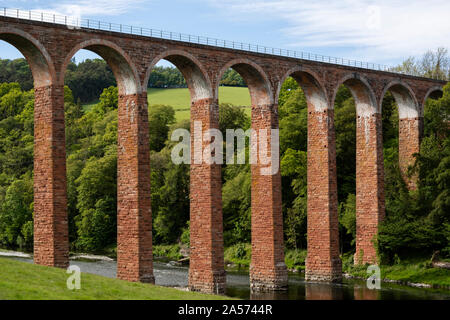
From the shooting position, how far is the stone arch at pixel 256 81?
39.3 meters

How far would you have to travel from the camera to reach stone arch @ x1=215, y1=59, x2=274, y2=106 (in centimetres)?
3933

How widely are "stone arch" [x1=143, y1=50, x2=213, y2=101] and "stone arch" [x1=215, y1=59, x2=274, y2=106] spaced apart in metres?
2.55

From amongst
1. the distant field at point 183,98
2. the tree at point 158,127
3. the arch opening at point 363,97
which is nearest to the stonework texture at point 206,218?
the arch opening at point 363,97

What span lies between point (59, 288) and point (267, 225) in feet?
60.6

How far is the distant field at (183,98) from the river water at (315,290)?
41865 millimetres

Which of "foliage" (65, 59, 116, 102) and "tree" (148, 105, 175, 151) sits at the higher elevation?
"foliage" (65, 59, 116, 102)

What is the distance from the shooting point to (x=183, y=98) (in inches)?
4072

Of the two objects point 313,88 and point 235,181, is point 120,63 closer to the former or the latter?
point 313,88

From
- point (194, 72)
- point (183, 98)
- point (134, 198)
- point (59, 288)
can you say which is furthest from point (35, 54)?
point (183, 98)

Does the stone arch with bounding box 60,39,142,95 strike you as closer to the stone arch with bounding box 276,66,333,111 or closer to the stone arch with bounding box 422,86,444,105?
the stone arch with bounding box 276,66,333,111
